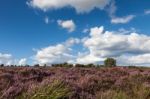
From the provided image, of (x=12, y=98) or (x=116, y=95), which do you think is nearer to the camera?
(x=12, y=98)

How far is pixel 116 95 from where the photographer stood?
11422mm

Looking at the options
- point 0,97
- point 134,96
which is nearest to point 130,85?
point 134,96

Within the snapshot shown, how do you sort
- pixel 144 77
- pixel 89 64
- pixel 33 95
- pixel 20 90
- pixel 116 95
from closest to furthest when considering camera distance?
pixel 33 95
pixel 20 90
pixel 116 95
pixel 144 77
pixel 89 64

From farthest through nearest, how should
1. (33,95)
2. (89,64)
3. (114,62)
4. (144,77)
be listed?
1. (114,62)
2. (89,64)
3. (144,77)
4. (33,95)

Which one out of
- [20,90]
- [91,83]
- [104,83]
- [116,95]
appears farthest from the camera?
[104,83]

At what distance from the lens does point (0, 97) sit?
31.9ft

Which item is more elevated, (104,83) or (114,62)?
(114,62)

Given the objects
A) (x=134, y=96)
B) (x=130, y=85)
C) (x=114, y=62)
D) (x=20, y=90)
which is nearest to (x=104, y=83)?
(x=130, y=85)

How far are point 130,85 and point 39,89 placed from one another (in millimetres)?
5793

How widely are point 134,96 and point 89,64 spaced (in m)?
25.0

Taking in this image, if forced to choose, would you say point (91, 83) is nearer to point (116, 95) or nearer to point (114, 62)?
point (116, 95)

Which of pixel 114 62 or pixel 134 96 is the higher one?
pixel 114 62

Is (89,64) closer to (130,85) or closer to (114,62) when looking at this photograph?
(114,62)

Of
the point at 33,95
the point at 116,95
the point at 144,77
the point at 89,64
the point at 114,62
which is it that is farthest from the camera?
the point at 114,62
